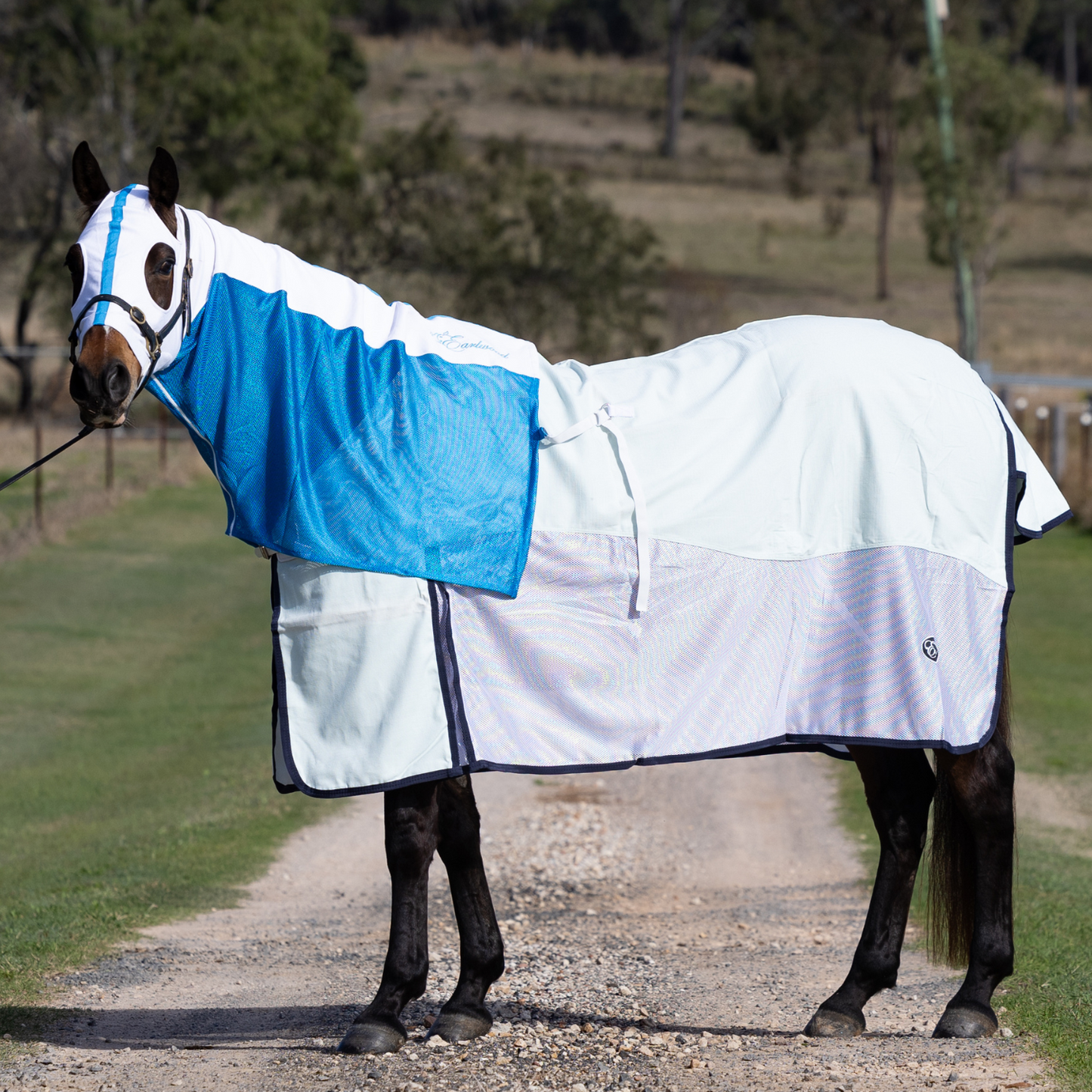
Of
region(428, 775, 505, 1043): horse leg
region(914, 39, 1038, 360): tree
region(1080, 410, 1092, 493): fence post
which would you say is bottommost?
region(1080, 410, 1092, 493): fence post

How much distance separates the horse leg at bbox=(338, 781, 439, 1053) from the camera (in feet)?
13.3

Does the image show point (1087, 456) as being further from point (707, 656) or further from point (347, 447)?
point (347, 447)

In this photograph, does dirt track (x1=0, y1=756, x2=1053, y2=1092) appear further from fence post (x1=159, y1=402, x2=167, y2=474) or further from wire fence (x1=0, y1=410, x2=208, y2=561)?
fence post (x1=159, y1=402, x2=167, y2=474)

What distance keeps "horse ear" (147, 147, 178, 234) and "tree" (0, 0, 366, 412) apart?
2462cm

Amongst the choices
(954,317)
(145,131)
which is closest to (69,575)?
(145,131)

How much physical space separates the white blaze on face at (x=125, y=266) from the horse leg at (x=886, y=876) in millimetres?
2355

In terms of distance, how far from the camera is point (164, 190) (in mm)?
3959

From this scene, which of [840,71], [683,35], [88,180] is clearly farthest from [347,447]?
[683,35]

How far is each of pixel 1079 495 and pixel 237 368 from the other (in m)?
17.9

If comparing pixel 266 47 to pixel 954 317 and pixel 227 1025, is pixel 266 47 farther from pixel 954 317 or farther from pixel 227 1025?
pixel 227 1025

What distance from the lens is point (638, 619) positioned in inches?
161

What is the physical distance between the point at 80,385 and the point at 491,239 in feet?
91.7

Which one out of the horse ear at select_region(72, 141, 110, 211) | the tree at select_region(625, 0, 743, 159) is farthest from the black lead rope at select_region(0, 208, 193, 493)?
Answer: the tree at select_region(625, 0, 743, 159)

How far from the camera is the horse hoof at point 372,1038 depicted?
4.08m
